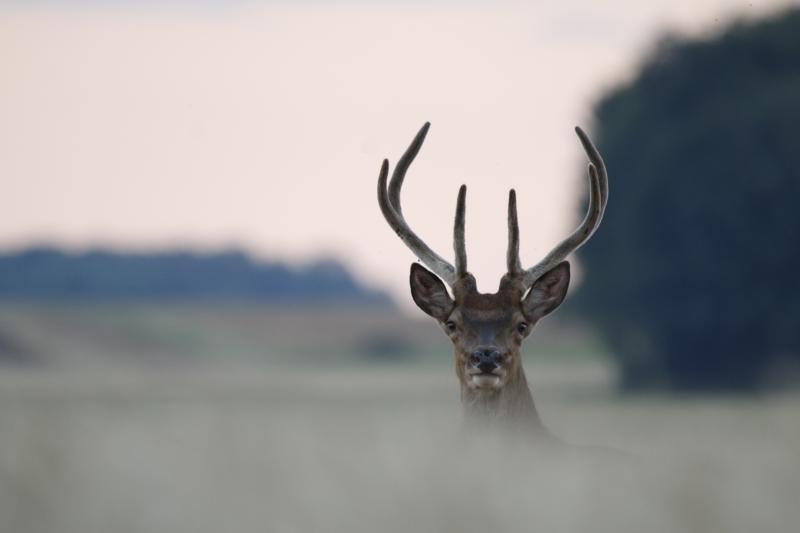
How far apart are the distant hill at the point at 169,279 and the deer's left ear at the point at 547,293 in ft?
236

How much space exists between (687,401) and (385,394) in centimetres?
694

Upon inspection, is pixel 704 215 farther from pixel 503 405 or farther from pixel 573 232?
pixel 503 405

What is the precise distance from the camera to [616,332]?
1971 inches

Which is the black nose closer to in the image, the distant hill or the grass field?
the grass field

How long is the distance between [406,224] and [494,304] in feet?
2.89

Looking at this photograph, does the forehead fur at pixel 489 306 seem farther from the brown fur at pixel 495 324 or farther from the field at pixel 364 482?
the field at pixel 364 482

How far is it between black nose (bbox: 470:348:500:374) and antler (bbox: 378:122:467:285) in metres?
0.64

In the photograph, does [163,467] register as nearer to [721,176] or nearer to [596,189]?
[596,189]

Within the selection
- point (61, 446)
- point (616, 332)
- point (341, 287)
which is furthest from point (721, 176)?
point (341, 287)

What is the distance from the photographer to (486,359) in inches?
400

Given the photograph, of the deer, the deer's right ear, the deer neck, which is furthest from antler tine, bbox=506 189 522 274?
the deer neck

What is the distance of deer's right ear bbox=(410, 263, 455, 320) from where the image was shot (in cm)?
1072

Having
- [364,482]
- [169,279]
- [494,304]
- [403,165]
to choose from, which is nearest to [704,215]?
[403,165]

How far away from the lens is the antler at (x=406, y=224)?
35.0 ft
